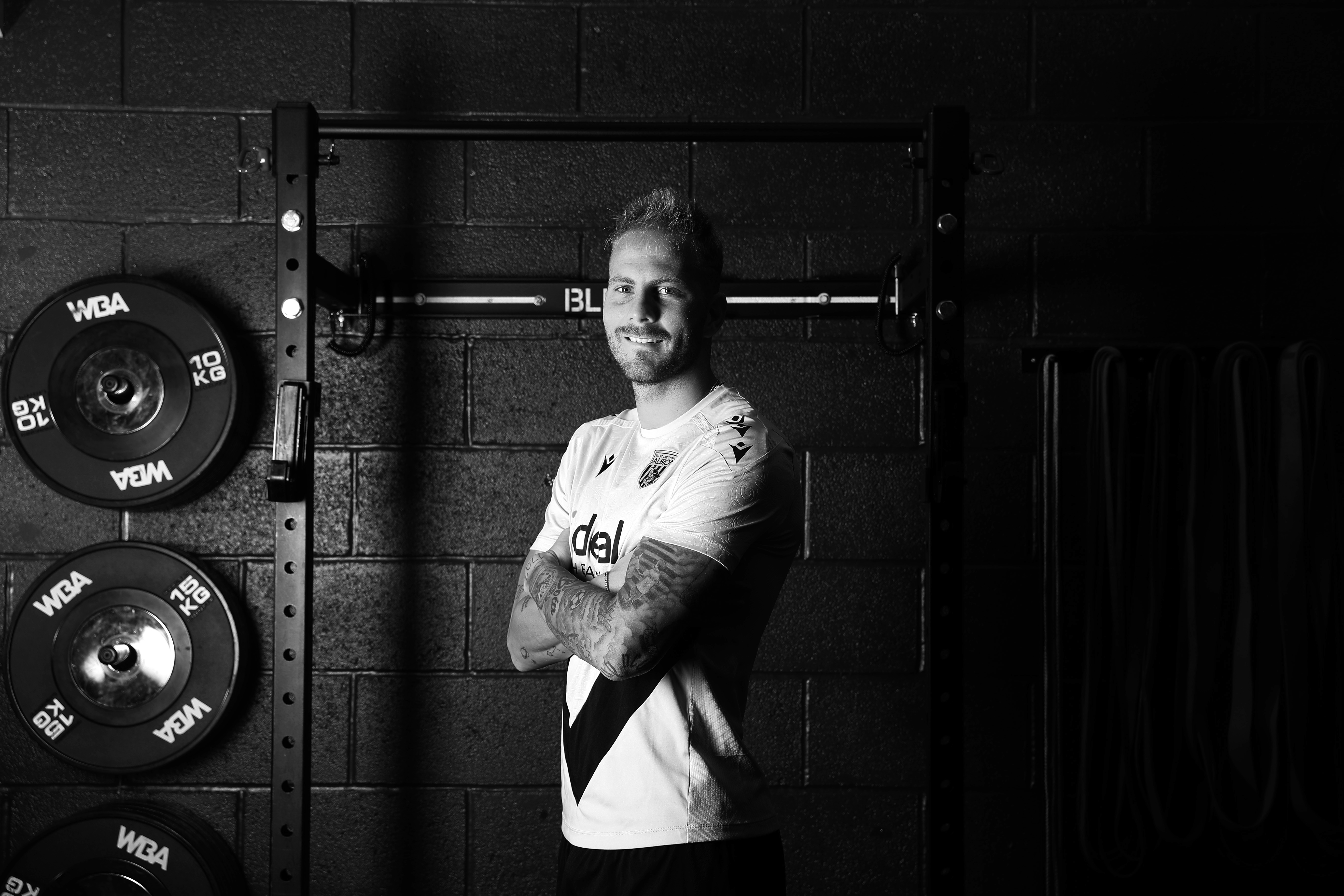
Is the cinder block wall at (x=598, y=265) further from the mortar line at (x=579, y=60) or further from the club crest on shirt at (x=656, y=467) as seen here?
the club crest on shirt at (x=656, y=467)

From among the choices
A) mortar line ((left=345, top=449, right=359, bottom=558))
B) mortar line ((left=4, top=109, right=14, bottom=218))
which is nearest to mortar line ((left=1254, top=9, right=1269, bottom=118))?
mortar line ((left=345, top=449, right=359, bottom=558))

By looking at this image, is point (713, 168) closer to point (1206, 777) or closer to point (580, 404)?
point (580, 404)

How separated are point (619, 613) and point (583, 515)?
0.94 ft

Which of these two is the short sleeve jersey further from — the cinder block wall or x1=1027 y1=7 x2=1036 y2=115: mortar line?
x1=1027 y1=7 x2=1036 y2=115: mortar line

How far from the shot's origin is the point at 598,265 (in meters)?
2.46

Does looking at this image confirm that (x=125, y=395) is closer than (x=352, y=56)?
Yes

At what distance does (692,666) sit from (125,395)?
1.66 metres

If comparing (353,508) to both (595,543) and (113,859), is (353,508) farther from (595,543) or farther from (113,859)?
(595,543)

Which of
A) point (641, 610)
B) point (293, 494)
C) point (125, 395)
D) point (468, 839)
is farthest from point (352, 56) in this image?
point (468, 839)

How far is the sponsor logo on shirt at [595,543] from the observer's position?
158 cm

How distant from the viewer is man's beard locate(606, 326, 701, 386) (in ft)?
5.16

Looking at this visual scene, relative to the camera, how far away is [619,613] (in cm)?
140

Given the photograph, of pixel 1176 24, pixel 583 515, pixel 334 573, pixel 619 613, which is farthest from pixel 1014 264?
pixel 334 573

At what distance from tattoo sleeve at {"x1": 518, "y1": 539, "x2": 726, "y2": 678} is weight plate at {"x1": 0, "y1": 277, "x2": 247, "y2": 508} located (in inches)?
53.2
